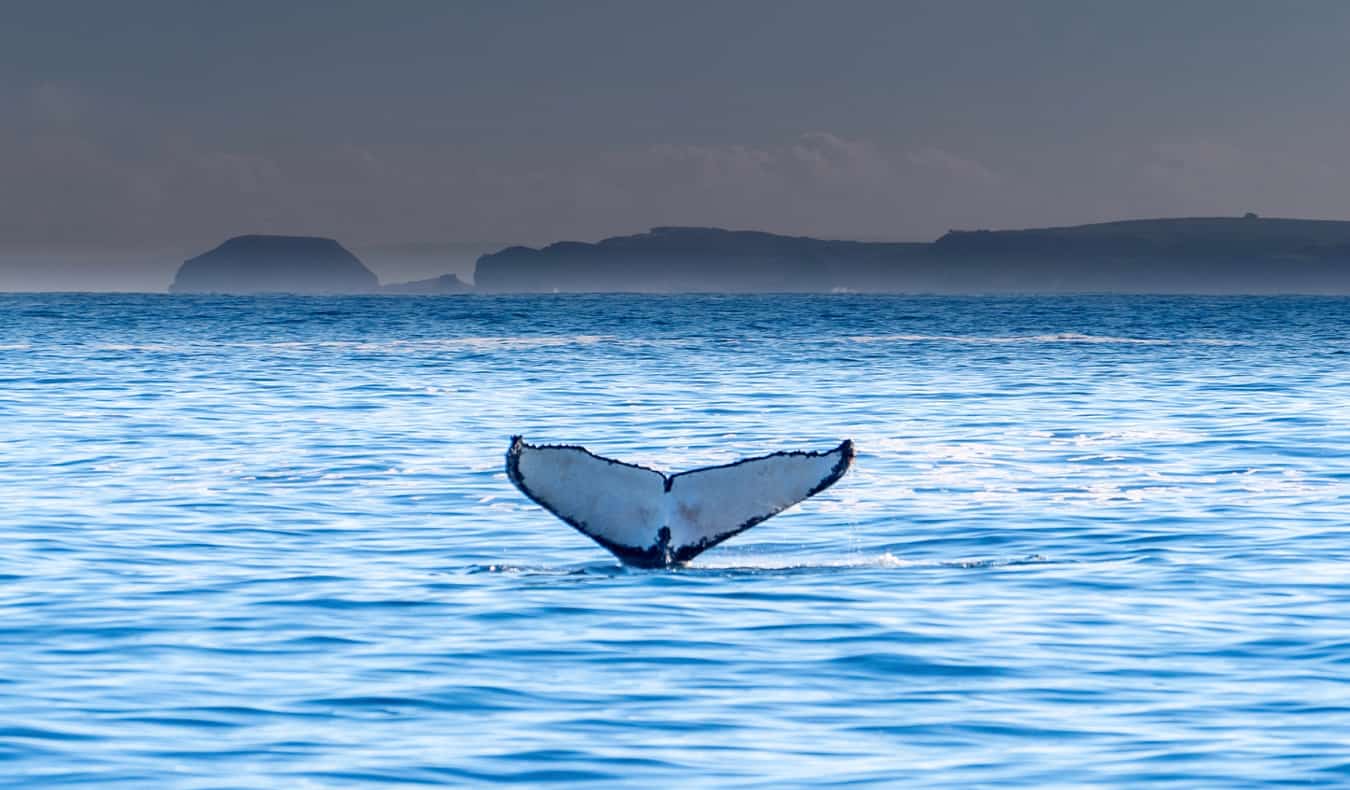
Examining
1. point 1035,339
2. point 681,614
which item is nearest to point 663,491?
point 681,614

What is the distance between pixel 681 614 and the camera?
1477 cm

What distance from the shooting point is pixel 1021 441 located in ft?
108

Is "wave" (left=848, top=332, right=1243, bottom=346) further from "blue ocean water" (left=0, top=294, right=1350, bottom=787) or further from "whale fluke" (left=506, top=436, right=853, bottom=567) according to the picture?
"whale fluke" (left=506, top=436, right=853, bottom=567)

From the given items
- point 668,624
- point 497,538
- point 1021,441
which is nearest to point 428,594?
point 668,624

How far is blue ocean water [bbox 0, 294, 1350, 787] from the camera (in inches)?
412

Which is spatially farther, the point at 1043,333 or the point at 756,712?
the point at 1043,333

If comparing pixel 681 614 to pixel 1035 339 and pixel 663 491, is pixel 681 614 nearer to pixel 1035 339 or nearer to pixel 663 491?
pixel 663 491

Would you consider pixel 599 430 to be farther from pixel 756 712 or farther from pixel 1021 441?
pixel 756 712

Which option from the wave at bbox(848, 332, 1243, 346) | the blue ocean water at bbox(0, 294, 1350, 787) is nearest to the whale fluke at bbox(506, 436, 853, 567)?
the blue ocean water at bbox(0, 294, 1350, 787)

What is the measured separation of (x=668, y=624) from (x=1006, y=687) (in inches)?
122

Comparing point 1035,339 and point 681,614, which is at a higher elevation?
point 681,614

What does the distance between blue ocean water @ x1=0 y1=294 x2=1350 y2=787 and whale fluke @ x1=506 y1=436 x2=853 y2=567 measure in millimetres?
446

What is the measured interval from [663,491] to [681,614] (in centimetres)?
215

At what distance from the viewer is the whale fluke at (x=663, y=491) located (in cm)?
1655
